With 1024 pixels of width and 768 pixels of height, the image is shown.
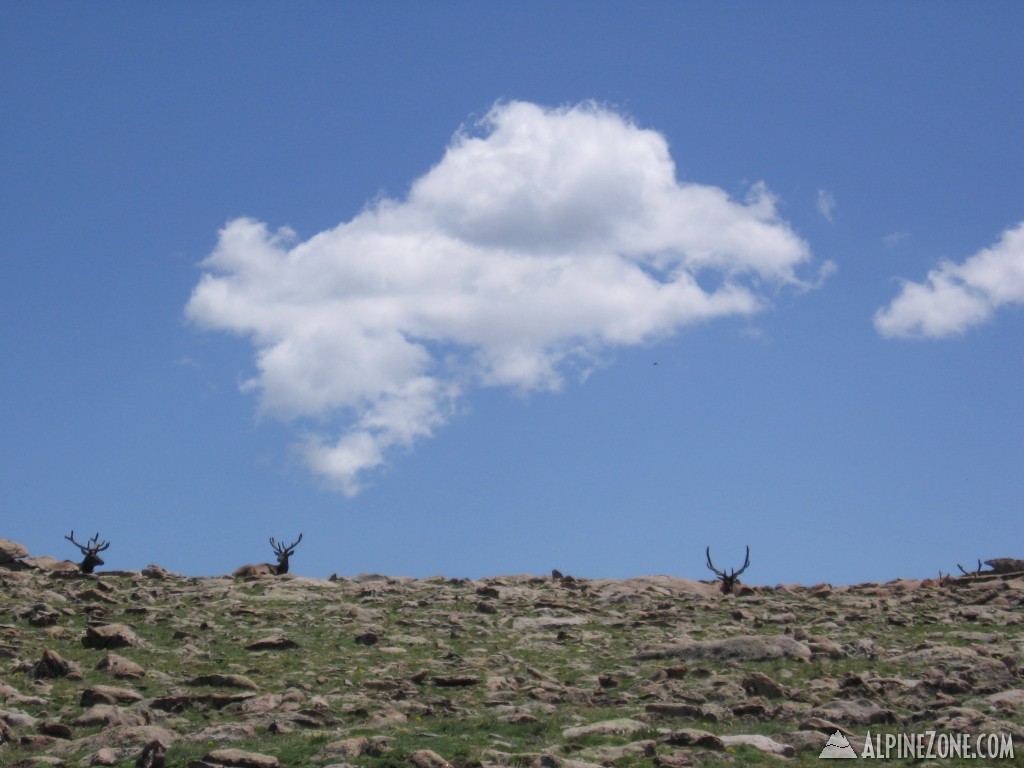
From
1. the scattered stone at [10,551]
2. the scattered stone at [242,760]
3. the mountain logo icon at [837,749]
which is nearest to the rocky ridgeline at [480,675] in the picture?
the scattered stone at [242,760]

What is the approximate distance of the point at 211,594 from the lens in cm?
3031

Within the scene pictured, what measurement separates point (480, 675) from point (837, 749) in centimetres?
733

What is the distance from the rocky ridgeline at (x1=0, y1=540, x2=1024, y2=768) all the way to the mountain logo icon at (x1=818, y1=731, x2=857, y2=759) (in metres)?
0.21

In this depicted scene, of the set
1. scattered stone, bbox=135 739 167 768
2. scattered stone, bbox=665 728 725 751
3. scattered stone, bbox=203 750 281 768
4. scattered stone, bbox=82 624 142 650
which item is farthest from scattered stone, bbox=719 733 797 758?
scattered stone, bbox=82 624 142 650

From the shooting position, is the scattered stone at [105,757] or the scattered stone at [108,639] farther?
the scattered stone at [108,639]

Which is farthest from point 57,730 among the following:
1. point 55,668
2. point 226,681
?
point 55,668

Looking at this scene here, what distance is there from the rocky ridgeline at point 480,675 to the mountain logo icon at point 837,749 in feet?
0.70

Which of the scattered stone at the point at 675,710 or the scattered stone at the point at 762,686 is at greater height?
Result: the scattered stone at the point at 762,686

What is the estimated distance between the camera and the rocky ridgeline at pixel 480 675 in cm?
1512

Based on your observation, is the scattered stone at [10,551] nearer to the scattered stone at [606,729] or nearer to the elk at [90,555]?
the elk at [90,555]

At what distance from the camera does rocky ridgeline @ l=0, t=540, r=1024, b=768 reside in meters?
15.1

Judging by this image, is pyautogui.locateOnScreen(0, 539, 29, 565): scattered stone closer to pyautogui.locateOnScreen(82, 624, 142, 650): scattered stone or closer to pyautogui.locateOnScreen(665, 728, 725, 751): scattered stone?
pyautogui.locateOnScreen(82, 624, 142, 650): scattered stone

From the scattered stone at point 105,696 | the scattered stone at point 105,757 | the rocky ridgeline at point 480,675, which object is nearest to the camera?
the scattered stone at point 105,757

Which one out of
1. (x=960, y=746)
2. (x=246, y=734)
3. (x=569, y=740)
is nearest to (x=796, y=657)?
(x=960, y=746)
